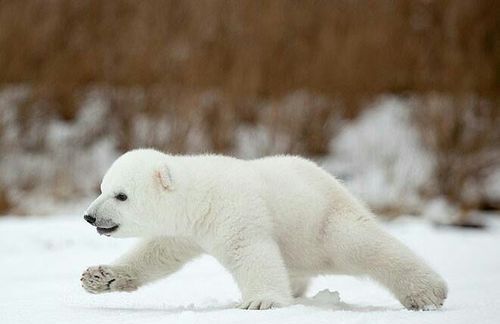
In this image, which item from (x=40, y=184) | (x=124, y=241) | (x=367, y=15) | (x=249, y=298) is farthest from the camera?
(x=367, y=15)

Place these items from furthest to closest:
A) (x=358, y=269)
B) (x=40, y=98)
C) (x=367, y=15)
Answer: (x=367, y=15) < (x=40, y=98) < (x=358, y=269)

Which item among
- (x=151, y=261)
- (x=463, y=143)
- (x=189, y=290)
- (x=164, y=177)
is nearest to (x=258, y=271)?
(x=164, y=177)

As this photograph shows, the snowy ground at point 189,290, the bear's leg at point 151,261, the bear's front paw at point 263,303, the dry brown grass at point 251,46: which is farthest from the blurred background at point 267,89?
the bear's front paw at point 263,303

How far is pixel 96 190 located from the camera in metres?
12.5

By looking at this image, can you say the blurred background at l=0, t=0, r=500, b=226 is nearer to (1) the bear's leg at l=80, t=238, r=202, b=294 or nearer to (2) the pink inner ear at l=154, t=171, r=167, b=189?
(1) the bear's leg at l=80, t=238, r=202, b=294

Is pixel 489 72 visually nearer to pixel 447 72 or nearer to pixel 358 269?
pixel 447 72

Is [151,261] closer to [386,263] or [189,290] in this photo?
[189,290]

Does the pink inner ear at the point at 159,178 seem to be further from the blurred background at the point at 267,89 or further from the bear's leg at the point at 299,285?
the blurred background at the point at 267,89

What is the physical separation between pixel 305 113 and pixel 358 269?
29.0 feet

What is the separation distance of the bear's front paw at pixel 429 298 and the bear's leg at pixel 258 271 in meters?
0.68

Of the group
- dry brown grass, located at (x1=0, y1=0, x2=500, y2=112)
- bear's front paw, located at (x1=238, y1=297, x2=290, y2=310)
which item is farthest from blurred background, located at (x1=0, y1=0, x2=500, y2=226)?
bear's front paw, located at (x1=238, y1=297, x2=290, y2=310)

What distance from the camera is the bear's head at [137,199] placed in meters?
4.56

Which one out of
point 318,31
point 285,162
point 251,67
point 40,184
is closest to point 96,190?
point 40,184

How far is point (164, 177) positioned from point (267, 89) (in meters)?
9.02
